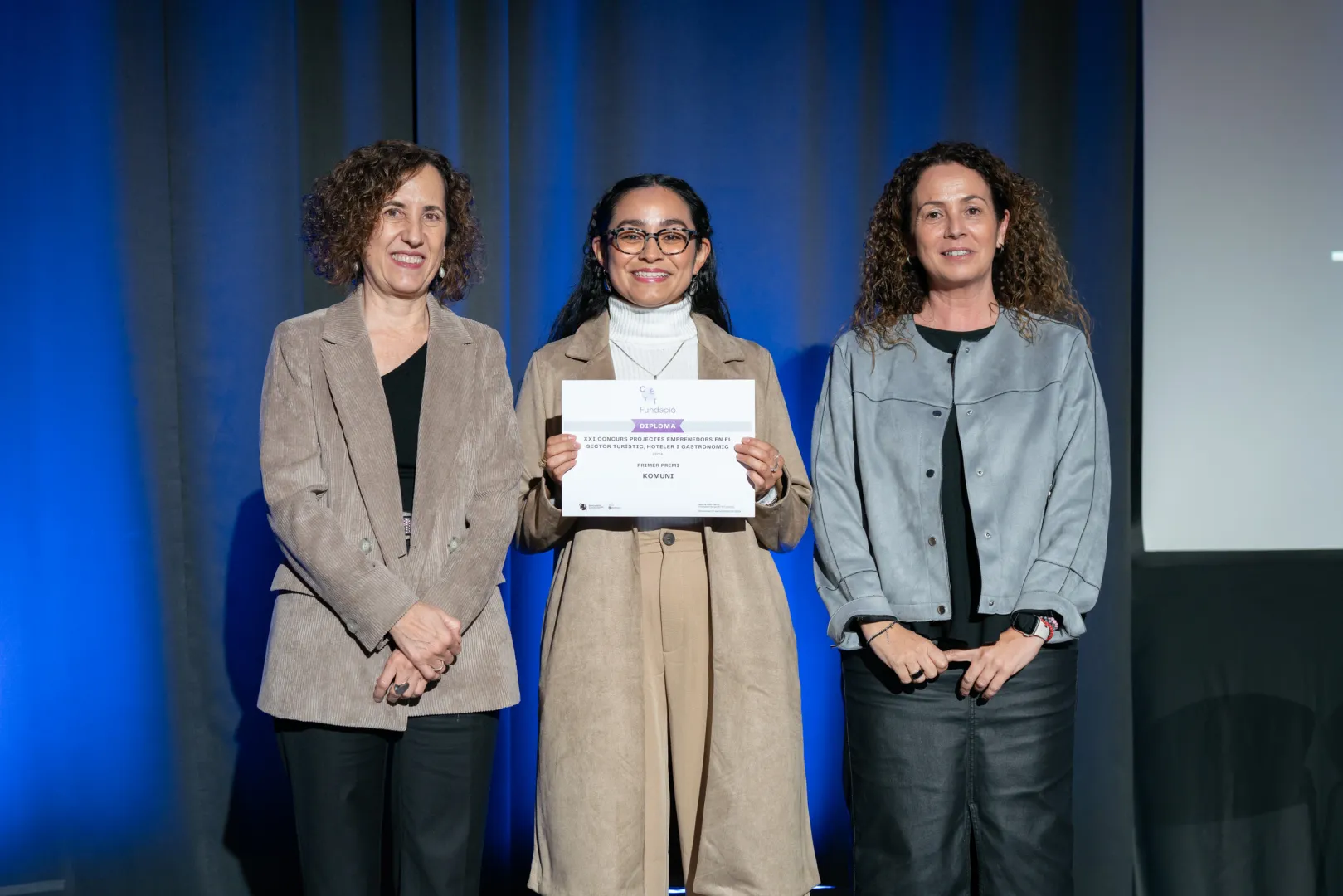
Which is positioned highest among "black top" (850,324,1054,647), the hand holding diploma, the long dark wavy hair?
the long dark wavy hair

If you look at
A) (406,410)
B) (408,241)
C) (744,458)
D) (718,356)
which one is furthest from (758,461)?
(408,241)

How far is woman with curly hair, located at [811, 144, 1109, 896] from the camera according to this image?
2096mm

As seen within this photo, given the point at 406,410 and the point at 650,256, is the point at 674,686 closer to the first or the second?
the point at 406,410

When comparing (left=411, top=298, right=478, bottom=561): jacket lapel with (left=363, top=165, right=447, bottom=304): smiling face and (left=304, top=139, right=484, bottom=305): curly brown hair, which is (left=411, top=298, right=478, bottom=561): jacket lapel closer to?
(left=363, top=165, right=447, bottom=304): smiling face

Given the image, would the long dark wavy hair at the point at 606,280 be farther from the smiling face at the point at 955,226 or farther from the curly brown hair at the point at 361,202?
the smiling face at the point at 955,226

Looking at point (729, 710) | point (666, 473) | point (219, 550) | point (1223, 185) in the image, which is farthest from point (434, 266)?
point (1223, 185)

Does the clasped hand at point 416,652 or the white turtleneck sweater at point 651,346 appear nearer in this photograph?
the clasped hand at point 416,652

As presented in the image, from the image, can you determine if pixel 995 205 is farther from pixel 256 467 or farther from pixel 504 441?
pixel 256 467

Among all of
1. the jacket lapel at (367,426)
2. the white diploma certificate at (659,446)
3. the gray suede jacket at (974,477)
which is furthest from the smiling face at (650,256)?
the jacket lapel at (367,426)

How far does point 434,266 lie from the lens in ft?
7.31

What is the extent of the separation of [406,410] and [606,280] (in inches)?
24.3

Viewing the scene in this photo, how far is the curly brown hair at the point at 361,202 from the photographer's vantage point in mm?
2166

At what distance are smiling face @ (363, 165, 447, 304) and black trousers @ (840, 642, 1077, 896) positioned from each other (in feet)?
4.01

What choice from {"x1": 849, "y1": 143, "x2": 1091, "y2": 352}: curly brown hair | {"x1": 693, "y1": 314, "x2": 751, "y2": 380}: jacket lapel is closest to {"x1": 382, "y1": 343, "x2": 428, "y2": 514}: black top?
{"x1": 693, "y1": 314, "x2": 751, "y2": 380}: jacket lapel
